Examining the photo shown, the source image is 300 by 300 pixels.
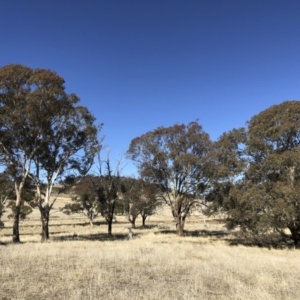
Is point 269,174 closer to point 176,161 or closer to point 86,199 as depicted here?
point 176,161

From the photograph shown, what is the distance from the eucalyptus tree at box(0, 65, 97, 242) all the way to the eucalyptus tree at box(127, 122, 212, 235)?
20.4ft

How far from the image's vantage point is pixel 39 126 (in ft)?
87.5

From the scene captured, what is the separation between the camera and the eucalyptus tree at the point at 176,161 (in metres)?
34.0

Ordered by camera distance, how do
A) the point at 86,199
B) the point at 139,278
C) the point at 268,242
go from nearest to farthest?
the point at 139,278, the point at 268,242, the point at 86,199

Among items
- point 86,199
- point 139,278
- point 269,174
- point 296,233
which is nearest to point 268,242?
point 296,233

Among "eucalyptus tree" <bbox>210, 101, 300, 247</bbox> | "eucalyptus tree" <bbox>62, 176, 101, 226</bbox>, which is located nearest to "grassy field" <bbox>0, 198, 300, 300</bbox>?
"eucalyptus tree" <bbox>210, 101, 300, 247</bbox>

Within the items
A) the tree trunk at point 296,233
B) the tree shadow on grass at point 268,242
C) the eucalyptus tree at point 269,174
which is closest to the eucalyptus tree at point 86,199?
the tree shadow on grass at point 268,242

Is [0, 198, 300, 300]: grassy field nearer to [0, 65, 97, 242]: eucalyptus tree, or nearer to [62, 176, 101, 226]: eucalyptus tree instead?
[0, 65, 97, 242]: eucalyptus tree

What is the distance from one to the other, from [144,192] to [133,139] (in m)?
13.4

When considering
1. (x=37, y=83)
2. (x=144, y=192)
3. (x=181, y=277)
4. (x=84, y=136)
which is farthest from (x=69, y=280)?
(x=144, y=192)

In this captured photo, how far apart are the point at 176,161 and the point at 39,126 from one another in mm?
13410

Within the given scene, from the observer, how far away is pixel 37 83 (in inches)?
993

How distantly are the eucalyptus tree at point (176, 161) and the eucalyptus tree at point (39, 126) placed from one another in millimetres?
6223

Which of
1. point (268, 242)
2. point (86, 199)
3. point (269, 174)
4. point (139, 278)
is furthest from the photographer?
point (86, 199)
